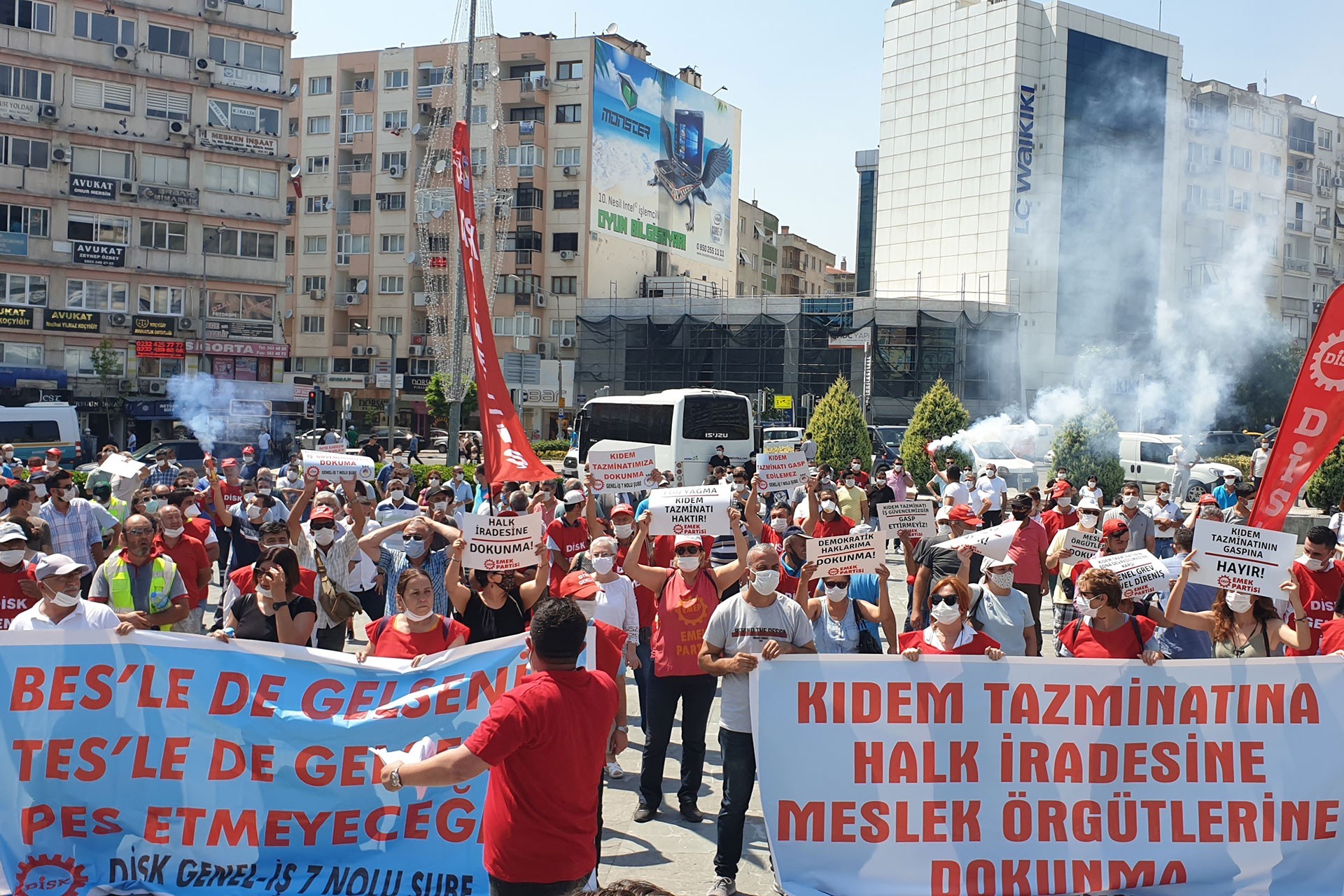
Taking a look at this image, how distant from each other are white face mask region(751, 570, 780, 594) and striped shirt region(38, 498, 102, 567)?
738 cm

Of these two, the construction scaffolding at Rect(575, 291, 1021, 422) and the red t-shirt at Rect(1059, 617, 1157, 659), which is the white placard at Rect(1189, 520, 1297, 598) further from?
the construction scaffolding at Rect(575, 291, 1021, 422)

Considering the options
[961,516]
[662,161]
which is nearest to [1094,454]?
[961,516]

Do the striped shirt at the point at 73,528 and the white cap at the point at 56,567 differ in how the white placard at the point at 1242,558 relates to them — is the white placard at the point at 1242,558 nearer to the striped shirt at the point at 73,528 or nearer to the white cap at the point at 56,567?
the white cap at the point at 56,567

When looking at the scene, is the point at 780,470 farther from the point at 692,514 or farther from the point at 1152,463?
the point at 1152,463

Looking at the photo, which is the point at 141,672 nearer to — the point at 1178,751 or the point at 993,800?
the point at 993,800

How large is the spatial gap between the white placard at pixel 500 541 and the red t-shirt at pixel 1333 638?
4432 millimetres

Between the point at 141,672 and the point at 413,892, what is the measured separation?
172 cm

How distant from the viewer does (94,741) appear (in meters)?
5.87

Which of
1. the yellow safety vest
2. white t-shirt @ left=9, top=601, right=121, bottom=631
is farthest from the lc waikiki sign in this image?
white t-shirt @ left=9, top=601, right=121, bottom=631

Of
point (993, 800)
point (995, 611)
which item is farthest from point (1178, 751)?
point (995, 611)

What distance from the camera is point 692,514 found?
8.67 meters

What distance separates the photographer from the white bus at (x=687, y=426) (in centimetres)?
3108

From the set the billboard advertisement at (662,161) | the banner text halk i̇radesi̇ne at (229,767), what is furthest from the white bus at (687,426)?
the billboard advertisement at (662,161)

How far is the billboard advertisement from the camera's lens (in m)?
63.3
